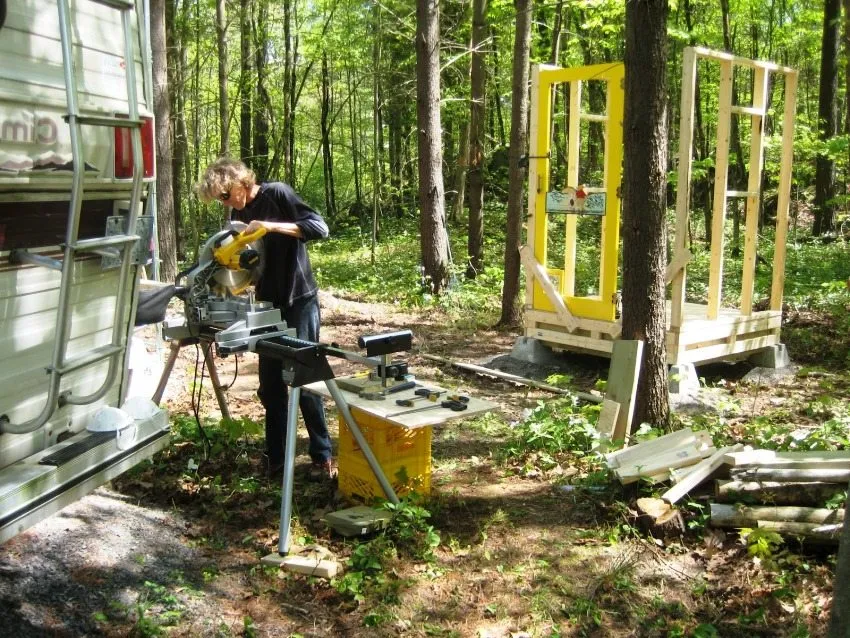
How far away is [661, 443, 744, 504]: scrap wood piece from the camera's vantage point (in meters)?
4.37

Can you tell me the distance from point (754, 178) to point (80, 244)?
6.84 m

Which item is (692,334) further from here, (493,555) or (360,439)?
(360,439)

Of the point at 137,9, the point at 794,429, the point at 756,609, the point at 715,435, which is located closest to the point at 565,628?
the point at 756,609

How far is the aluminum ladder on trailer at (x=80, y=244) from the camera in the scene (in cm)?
298

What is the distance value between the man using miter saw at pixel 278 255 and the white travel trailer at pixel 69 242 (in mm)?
849

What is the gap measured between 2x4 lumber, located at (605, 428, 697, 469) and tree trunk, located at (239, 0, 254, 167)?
1601cm

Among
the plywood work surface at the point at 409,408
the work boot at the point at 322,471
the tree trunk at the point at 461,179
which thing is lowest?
the work boot at the point at 322,471

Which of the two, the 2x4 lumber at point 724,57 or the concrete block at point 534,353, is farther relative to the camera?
the concrete block at point 534,353

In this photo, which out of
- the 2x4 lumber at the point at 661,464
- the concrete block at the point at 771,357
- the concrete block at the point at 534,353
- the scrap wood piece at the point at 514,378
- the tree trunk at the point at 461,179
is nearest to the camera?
the 2x4 lumber at the point at 661,464

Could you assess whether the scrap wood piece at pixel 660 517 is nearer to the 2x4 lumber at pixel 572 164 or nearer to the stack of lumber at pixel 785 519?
the stack of lumber at pixel 785 519

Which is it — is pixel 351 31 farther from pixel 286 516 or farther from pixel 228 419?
pixel 286 516

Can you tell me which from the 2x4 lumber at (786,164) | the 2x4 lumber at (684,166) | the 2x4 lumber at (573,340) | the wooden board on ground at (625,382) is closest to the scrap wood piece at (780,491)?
the wooden board on ground at (625,382)

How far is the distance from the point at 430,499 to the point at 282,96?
22.3 metres

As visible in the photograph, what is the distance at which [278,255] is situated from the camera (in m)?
4.92
